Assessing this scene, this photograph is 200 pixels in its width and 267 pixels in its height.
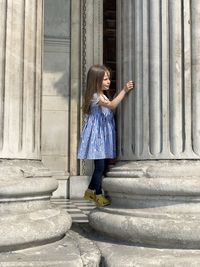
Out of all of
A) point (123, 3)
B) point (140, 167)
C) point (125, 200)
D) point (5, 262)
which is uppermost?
point (123, 3)

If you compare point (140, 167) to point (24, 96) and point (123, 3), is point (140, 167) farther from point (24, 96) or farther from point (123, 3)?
point (123, 3)

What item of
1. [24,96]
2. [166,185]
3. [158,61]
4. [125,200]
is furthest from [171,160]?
[24,96]

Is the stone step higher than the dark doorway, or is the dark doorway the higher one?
the dark doorway

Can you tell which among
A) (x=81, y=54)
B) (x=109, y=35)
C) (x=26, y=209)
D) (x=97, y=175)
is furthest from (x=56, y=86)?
(x=26, y=209)

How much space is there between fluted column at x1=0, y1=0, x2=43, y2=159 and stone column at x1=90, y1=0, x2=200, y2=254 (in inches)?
32.3

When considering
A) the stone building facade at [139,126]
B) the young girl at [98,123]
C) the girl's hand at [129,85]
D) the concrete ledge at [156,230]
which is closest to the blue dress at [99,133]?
the young girl at [98,123]

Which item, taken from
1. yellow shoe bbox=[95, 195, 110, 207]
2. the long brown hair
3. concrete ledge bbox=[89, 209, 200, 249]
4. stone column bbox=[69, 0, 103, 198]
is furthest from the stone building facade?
stone column bbox=[69, 0, 103, 198]

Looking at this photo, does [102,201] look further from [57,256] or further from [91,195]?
[57,256]

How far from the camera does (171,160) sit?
3658mm

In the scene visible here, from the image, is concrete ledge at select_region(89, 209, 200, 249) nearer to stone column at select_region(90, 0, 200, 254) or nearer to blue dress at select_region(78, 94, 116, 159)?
stone column at select_region(90, 0, 200, 254)

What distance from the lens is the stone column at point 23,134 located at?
3428mm

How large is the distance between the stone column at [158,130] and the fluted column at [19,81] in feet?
2.69

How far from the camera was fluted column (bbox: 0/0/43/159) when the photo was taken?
363 cm

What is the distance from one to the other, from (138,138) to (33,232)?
121 cm
